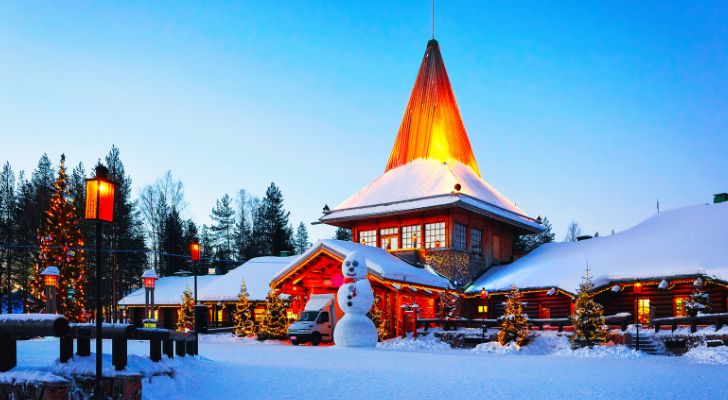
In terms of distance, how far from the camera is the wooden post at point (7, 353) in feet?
24.3

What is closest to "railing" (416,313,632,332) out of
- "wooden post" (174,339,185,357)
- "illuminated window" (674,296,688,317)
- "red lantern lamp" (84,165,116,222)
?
"illuminated window" (674,296,688,317)

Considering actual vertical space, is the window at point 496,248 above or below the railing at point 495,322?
above

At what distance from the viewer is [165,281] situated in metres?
46.8

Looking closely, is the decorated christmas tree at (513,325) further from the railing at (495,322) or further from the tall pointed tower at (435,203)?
the tall pointed tower at (435,203)

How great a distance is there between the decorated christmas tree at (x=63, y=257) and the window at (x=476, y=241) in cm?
2062

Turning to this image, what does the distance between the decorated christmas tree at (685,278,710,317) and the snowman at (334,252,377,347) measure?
11.6 meters

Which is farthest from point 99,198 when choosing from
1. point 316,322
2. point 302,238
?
point 302,238

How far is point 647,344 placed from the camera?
21953 millimetres

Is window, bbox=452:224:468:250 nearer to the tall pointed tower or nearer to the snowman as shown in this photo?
the tall pointed tower

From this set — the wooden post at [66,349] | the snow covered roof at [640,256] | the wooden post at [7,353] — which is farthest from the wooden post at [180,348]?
the snow covered roof at [640,256]

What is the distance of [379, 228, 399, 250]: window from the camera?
3416cm

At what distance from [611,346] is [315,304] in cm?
1232

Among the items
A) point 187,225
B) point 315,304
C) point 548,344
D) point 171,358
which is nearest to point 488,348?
point 548,344

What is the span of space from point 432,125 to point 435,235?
25.0 ft
